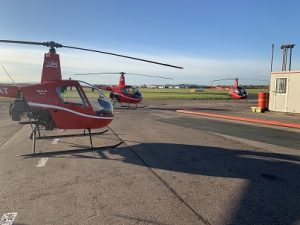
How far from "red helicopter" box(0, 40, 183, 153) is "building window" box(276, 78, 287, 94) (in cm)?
1390

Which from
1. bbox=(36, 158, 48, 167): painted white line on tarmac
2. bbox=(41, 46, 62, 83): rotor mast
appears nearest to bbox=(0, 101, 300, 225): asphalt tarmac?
bbox=(36, 158, 48, 167): painted white line on tarmac

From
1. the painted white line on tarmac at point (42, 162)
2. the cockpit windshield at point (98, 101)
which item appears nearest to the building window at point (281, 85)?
the cockpit windshield at point (98, 101)

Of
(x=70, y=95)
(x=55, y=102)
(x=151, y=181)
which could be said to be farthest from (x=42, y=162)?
(x=151, y=181)

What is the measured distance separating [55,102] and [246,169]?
18.8 ft

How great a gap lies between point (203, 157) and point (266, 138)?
4321 millimetres

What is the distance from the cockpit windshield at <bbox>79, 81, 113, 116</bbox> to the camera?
391 inches

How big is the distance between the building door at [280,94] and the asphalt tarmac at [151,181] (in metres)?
10.7

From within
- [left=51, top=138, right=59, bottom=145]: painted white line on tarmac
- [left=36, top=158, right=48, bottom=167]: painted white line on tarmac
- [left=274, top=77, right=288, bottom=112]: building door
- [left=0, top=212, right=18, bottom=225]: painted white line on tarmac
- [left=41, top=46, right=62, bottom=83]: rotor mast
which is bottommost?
[left=51, top=138, right=59, bottom=145]: painted white line on tarmac

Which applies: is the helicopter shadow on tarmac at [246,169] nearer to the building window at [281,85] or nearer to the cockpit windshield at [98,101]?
the cockpit windshield at [98,101]

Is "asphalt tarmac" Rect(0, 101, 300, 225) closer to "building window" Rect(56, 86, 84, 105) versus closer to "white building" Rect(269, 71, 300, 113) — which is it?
"building window" Rect(56, 86, 84, 105)

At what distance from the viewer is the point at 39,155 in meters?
8.64

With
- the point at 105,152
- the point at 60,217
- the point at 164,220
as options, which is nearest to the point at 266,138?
the point at 105,152

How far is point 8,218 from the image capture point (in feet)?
15.1

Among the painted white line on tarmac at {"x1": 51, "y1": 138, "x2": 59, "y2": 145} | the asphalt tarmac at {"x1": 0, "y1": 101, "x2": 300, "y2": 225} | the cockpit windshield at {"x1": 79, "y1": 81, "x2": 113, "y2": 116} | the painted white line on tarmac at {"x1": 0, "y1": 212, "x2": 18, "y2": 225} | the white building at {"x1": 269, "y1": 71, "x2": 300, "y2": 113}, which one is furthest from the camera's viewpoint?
the white building at {"x1": 269, "y1": 71, "x2": 300, "y2": 113}
